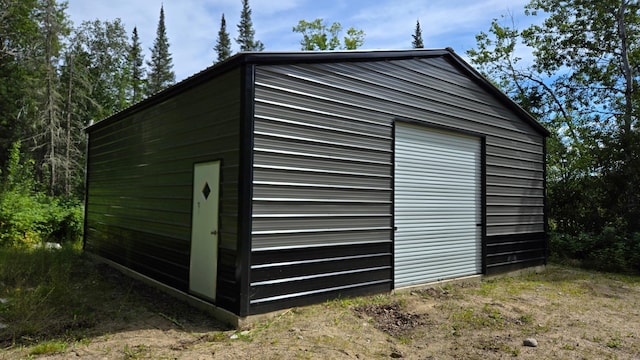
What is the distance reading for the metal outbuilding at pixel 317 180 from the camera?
4.68m

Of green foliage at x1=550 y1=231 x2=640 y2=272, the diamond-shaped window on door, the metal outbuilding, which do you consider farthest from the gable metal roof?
green foliage at x1=550 y1=231 x2=640 y2=272

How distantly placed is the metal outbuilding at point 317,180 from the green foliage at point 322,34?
67.3 feet

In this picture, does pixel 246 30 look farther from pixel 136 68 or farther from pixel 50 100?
pixel 50 100

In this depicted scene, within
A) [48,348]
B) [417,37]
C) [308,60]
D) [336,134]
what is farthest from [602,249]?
[417,37]

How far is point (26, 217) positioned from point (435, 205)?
10833mm

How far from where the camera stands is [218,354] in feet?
12.1

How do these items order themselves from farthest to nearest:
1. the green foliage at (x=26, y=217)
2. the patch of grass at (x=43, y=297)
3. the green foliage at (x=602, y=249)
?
the green foliage at (x=26, y=217), the green foliage at (x=602, y=249), the patch of grass at (x=43, y=297)

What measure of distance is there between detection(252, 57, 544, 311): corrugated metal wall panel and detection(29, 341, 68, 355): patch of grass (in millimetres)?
1856

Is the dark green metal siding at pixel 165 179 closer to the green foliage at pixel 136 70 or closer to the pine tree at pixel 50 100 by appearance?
the pine tree at pixel 50 100

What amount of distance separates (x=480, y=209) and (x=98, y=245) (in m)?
8.19

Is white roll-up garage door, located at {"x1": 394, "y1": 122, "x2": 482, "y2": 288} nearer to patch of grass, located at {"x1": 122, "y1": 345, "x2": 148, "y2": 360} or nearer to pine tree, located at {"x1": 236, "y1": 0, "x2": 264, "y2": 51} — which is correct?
patch of grass, located at {"x1": 122, "y1": 345, "x2": 148, "y2": 360}

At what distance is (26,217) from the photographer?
35.8ft

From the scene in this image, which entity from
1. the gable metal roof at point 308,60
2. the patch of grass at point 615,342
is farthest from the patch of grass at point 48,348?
the patch of grass at point 615,342

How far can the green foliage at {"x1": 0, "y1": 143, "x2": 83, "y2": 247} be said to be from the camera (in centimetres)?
1060
